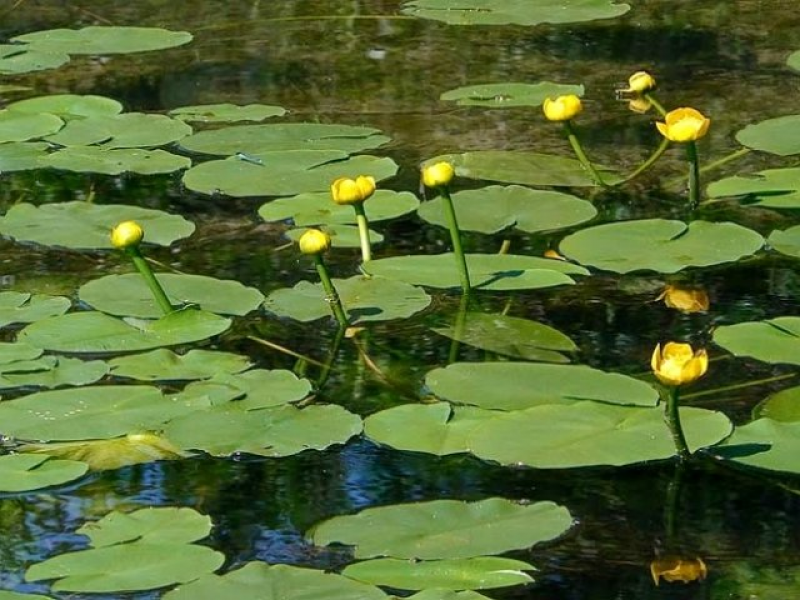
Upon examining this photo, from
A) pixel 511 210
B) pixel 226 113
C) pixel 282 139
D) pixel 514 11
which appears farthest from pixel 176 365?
pixel 514 11

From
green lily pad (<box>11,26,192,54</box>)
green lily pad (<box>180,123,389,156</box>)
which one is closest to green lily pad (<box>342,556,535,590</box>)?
green lily pad (<box>180,123,389,156</box>)

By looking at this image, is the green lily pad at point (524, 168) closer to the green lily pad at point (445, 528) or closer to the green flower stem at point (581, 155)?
the green flower stem at point (581, 155)

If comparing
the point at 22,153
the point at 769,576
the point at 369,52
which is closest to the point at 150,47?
the point at 369,52

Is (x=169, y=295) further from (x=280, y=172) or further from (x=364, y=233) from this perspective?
(x=280, y=172)

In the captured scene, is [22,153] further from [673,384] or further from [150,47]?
[673,384]

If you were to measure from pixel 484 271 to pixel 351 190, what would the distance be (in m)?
0.22

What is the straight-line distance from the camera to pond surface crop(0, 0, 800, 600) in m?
1.74

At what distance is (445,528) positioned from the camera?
1.70 metres

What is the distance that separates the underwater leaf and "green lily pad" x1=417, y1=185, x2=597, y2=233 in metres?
0.54

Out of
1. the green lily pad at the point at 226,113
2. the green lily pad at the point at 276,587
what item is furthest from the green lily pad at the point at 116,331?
the green lily pad at the point at 226,113

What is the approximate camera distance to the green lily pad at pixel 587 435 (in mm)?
1817

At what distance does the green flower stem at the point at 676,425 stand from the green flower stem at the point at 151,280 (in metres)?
0.72

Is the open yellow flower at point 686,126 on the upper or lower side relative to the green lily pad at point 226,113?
upper

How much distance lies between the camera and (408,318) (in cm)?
230
